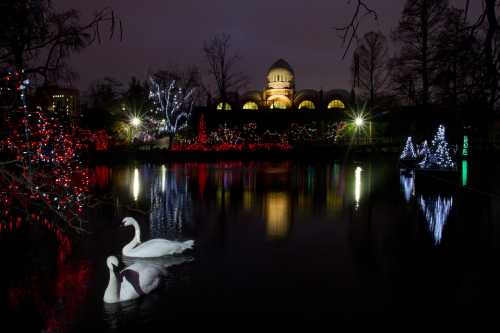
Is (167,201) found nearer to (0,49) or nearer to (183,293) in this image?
(183,293)

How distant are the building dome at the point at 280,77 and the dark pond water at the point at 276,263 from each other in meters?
70.3

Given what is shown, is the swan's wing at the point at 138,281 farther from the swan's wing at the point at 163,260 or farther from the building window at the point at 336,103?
the building window at the point at 336,103

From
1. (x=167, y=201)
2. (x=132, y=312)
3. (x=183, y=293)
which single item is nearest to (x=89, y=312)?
(x=132, y=312)

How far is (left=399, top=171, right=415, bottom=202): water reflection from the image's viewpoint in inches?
659

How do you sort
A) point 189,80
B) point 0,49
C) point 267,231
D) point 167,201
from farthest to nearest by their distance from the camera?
point 189,80, point 167,201, point 267,231, point 0,49

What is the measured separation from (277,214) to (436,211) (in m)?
4.48

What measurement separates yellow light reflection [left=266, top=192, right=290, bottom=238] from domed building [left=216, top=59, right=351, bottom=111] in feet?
220

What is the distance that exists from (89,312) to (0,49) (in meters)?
3.45

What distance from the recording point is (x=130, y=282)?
21.7 feet

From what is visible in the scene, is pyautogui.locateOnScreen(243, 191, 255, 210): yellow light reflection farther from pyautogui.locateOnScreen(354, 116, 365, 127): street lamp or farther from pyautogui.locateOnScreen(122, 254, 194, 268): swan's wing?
pyautogui.locateOnScreen(354, 116, 365, 127): street lamp

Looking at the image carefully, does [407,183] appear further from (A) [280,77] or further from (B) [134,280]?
(A) [280,77]

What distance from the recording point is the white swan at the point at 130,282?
252 inches

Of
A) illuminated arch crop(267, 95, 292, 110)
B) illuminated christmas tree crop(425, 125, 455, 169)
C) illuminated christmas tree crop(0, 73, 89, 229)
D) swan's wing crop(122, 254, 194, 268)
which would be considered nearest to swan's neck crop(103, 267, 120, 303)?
illuminated christmas tree crop(0, 73, 89, 229)

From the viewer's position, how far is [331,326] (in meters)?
5.75
